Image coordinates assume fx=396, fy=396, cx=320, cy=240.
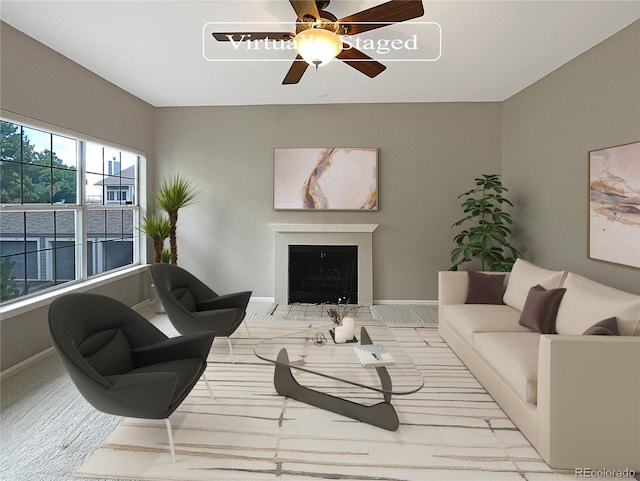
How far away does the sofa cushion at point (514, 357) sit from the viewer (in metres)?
2.31

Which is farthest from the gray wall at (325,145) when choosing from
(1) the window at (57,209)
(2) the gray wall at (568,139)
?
(1) the window at (57,209)

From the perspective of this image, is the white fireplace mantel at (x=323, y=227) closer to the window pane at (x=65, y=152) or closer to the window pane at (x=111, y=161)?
the window pane at (x=111, y=161)

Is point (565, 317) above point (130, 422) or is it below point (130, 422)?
above

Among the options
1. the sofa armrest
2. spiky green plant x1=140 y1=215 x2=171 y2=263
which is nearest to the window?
spiky green plant x1=140 y1=215 x2=171 y2=263

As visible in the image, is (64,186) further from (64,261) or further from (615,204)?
(615,204)

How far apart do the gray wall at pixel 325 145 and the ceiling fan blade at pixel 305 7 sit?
10.7 ft

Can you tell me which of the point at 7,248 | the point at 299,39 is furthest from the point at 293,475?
the point at 7,248

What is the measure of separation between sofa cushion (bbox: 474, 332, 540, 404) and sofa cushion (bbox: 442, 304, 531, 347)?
0.13 m

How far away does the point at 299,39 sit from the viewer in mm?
2451

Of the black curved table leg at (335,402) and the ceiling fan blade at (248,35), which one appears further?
the ceiling fan blade at (248,35)

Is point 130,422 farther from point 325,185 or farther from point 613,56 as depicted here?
point 613,56

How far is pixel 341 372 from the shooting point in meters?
2.49

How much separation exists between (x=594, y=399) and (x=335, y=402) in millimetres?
1471

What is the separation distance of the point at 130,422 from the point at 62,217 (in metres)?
2.54
